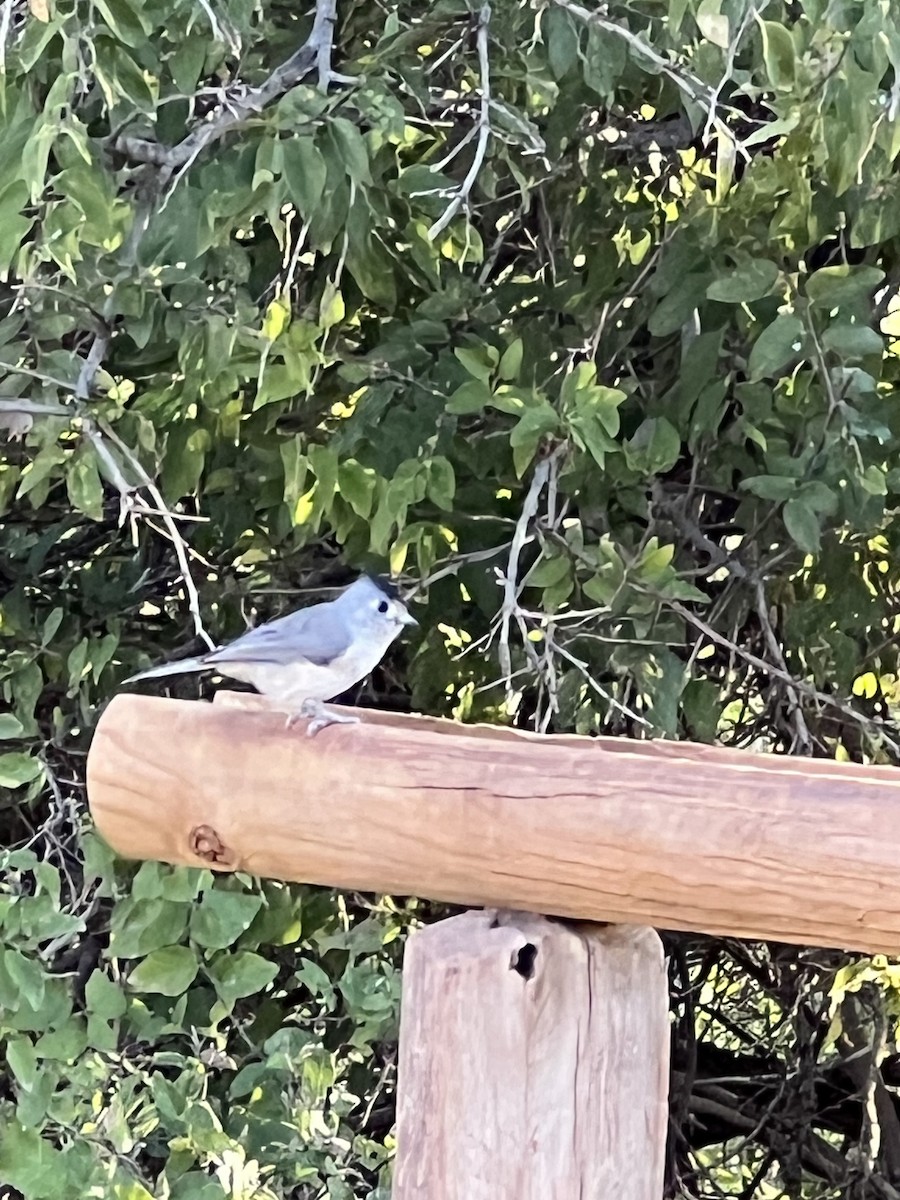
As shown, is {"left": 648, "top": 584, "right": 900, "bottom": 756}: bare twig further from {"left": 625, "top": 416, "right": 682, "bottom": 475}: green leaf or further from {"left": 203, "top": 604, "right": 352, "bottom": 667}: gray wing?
{"left": 203, "top": 604, "right": 352, "bottom": 667}: gray wing

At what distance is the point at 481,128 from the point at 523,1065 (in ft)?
2.65

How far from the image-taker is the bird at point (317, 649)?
141 cm

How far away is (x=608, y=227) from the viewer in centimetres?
158

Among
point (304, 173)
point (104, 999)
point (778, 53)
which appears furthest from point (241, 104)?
point (104, 999)

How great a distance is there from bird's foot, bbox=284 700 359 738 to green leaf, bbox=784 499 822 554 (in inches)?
19.7

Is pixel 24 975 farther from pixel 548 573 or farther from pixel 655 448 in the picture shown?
pixel 655 448

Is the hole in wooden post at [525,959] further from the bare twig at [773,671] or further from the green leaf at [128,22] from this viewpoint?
the green leaf at [128,22]

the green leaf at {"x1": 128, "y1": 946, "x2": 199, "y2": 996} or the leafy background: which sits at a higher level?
the leafy background

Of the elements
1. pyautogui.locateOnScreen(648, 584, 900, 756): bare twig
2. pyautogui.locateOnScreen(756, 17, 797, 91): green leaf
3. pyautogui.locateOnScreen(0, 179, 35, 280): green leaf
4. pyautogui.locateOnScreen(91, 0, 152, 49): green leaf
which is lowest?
pyautogui.locateOnScreen(648, 584, 900, 756): bare twig

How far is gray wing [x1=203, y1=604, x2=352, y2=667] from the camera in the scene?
4.63ft

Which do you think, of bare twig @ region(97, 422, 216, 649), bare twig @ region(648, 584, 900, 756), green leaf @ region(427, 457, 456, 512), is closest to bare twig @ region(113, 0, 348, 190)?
bare twig @ region(97, 422, 216, 649)

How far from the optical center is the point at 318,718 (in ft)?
3.45

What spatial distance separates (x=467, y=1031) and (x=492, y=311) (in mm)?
838

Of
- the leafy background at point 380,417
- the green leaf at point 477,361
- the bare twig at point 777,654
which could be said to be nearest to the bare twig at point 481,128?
the leafy background at point 380,417
